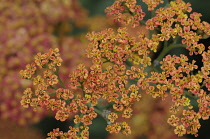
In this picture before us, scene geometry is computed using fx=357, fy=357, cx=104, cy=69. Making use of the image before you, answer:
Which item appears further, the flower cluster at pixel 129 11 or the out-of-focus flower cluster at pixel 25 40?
the out-of-focus flower cluster at pixel 25 40

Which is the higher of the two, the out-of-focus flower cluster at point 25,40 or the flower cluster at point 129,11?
the out-of-focus flower cluster at point 25,40

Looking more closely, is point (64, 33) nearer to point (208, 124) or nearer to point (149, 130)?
point (149, 130)

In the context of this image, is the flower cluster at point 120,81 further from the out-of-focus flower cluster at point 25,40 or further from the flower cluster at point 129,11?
the out-of-focus flower cluster at point 25,40

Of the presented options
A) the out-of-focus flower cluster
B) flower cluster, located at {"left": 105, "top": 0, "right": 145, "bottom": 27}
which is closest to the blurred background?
the out-of-focus flower cluster

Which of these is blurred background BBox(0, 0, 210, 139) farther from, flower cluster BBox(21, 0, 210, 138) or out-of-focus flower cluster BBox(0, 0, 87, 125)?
flower cluster BBox(21, 0, 210, 138)

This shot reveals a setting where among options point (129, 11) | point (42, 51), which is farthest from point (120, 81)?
point (42, 51)

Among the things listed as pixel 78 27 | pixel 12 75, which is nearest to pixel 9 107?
pixel 12 75

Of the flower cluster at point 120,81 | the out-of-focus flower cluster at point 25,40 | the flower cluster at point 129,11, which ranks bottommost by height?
the flower cluster at point 120,81

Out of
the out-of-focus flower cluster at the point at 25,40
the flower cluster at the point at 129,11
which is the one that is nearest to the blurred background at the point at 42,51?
the out-of-focus flower cluster at the point at 25,40
